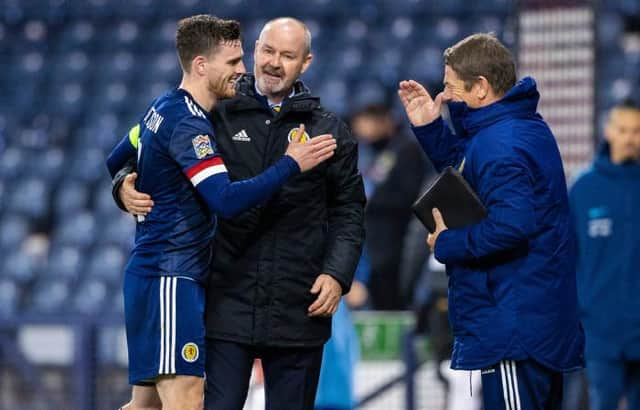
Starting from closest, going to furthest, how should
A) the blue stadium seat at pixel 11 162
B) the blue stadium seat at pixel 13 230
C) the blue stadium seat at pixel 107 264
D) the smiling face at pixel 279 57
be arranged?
the smiling face at pixel 279 57 < the blue stadium seat at pixel 107 264 < the blue stadium seat at pixel 13 230 < the blue stadium seat at pixel 11 162

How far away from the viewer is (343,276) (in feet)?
14.6

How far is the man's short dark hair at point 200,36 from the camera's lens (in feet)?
14.2

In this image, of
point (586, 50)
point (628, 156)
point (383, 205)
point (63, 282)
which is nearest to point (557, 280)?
point (628, 156)

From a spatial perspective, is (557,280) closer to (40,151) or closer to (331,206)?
(331,206)

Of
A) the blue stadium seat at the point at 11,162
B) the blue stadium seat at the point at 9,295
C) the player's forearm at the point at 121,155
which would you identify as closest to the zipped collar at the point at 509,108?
the player's forearm at the point at 121,155

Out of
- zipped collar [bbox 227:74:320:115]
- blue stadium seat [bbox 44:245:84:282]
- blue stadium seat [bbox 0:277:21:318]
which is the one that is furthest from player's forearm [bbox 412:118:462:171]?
blue stadium seat [bbox 0:277:21:318]

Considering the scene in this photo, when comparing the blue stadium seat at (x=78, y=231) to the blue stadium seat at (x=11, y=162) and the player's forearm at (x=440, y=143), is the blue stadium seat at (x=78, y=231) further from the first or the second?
the player's forearm at (x=440, y=143)

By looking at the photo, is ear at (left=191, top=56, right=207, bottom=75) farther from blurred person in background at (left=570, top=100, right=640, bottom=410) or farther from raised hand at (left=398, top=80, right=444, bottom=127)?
blurred person in background at (left=570, top=100, right=640, bottom=410)

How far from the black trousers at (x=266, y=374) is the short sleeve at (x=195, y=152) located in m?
0.61

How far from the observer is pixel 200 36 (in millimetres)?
4348

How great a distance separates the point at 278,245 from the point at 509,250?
795mm

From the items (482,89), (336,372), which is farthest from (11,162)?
(482,89)

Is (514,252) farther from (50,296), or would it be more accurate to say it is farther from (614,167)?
(50,296)

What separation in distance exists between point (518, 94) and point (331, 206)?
30.7 inches
